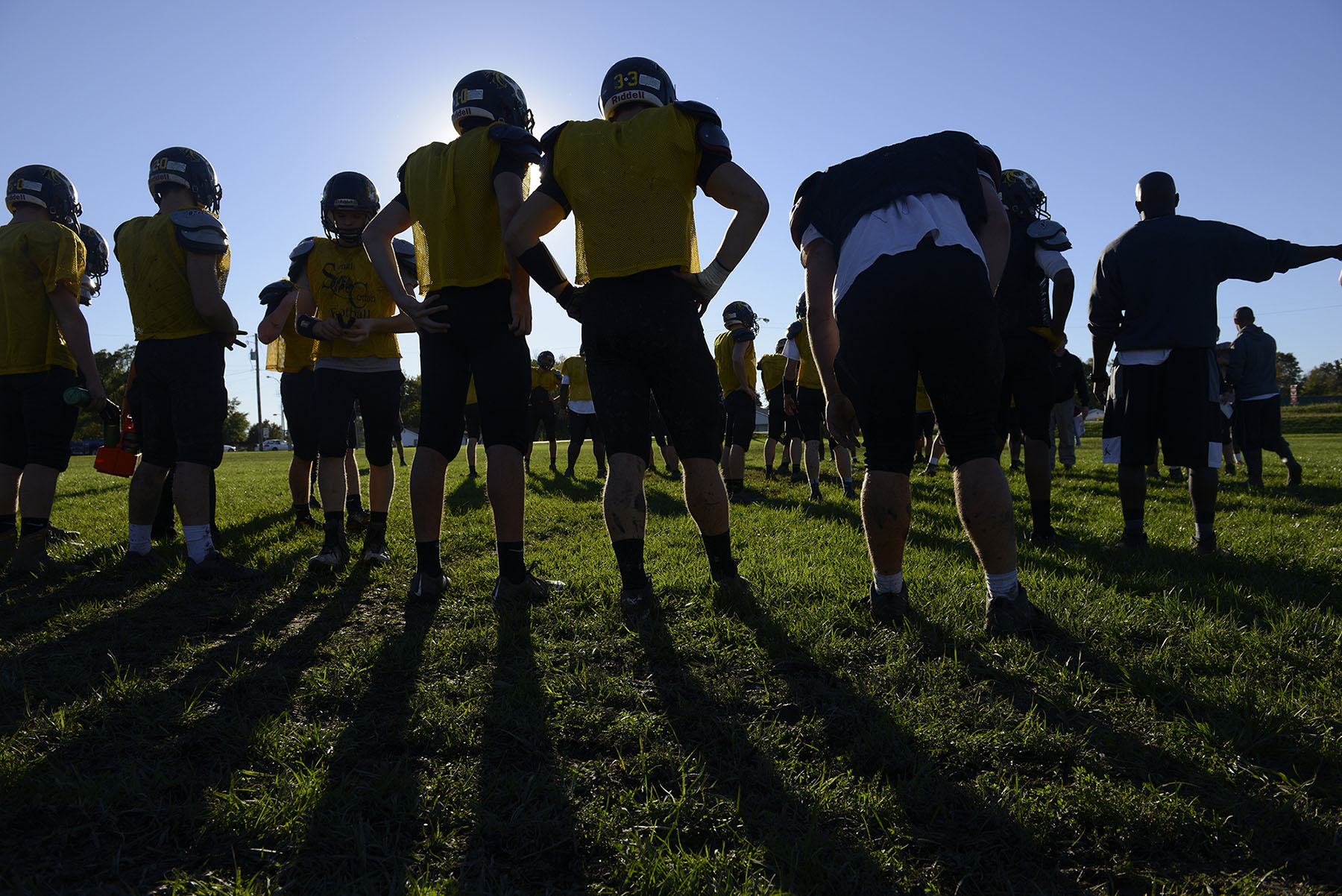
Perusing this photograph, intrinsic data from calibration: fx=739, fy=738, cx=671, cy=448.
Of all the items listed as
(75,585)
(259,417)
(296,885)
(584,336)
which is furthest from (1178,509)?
(259,417)

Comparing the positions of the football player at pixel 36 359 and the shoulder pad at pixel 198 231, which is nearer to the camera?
the shoulder pad at pixel 198 231

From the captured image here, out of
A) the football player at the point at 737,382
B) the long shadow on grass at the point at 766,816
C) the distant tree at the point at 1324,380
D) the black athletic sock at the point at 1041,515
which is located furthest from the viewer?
the distant tree at the point at 1324,380

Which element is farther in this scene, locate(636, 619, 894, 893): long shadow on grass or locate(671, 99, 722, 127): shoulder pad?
locate(671, 99, 722, 127): shoulder pad

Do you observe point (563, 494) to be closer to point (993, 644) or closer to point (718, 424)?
point (718, 424)

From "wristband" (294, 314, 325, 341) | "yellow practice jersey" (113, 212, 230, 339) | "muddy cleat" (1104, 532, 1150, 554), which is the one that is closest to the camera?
"yellow practice jersey" (113, 212, 230, 339)

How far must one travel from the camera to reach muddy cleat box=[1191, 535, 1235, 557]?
4.34 meters

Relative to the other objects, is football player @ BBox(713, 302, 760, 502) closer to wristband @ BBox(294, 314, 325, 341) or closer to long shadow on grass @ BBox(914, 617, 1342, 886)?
wristband @ BBox(294, 314, 325, 341)

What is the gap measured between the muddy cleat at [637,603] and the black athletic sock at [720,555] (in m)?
0.44

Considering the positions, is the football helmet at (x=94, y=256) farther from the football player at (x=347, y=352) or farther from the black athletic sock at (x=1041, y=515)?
the black athletic sock at (x=1041, y=515)

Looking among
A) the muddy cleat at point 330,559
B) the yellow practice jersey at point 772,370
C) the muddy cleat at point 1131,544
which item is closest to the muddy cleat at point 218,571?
the muddy cleat at point 330,559

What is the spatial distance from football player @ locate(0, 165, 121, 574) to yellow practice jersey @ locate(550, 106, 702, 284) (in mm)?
3449

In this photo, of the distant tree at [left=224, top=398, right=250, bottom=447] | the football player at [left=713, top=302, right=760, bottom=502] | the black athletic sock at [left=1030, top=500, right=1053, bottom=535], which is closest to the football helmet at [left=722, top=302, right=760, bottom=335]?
the football player at [left=713, top=302, right=760, bottom=502]

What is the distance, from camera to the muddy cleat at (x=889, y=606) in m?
3.06

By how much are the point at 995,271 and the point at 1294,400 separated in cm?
7774
